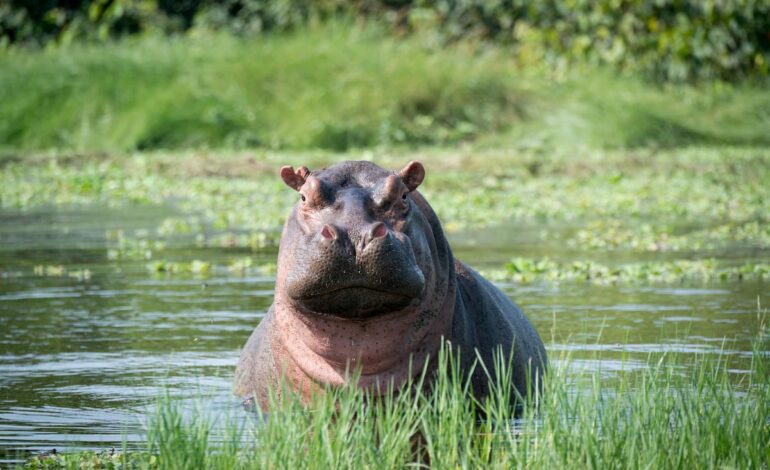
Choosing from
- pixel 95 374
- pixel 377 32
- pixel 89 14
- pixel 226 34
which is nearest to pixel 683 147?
pixel 377 32

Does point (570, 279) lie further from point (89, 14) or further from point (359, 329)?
point (89, 14)

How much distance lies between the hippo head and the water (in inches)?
17.5

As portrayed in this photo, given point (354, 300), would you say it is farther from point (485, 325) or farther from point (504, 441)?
point (485, 325)

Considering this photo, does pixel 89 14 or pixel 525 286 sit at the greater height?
pixel 89 14

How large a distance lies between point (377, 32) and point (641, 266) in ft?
46.2

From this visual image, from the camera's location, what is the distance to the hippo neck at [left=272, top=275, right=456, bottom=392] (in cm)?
414

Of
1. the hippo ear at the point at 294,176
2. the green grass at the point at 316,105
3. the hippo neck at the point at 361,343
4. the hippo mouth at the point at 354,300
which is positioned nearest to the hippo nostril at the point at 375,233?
the hippo mouth at the point at 354,300

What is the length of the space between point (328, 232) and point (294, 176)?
1.92 feet

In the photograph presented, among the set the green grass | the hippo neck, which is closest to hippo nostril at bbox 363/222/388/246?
the hippo neck

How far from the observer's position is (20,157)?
1736cm

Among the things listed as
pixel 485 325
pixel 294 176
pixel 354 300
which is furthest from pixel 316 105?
pixel 354 300

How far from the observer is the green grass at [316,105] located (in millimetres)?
18391

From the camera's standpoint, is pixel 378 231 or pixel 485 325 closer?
pixel 378 231

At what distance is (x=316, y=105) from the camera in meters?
18.8
